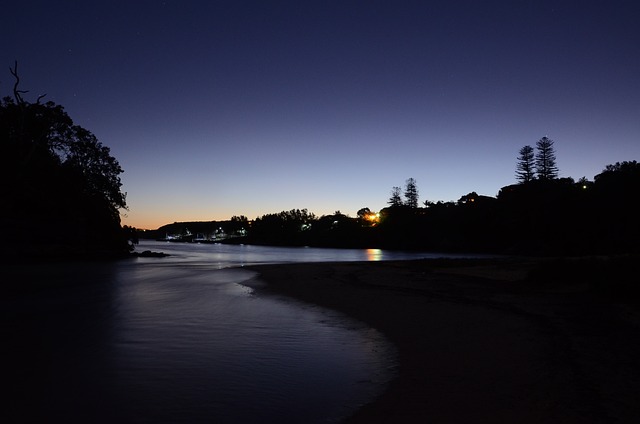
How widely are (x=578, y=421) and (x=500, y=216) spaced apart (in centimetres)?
10133

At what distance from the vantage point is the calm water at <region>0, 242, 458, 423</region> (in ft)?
18.0

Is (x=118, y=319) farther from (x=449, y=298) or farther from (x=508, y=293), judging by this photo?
(x=508, y=293)

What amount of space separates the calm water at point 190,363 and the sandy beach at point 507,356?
24.2 inches

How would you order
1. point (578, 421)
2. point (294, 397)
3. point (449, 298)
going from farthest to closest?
point (449, 298)
point (294, 397)
point (578, 421)

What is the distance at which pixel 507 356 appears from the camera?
299 inches

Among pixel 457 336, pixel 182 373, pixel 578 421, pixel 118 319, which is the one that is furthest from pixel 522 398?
pixel 118 319

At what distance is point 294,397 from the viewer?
19.5 ft

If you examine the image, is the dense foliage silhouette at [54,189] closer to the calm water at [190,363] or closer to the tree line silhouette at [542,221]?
the calm water at [190,363]

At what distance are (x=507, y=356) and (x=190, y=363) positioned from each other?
6137mm

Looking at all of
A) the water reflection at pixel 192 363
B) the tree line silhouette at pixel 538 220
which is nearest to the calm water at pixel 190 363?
the water reflection at pixel 192 363

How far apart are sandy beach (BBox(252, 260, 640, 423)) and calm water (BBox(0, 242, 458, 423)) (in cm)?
61

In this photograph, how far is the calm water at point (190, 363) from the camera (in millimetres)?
5484

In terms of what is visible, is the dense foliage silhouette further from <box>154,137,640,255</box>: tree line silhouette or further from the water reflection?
<box>154,137,640,255</box>: tree line silhouette

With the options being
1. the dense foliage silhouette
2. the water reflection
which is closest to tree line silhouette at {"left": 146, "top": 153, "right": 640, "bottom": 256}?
the water reflection
